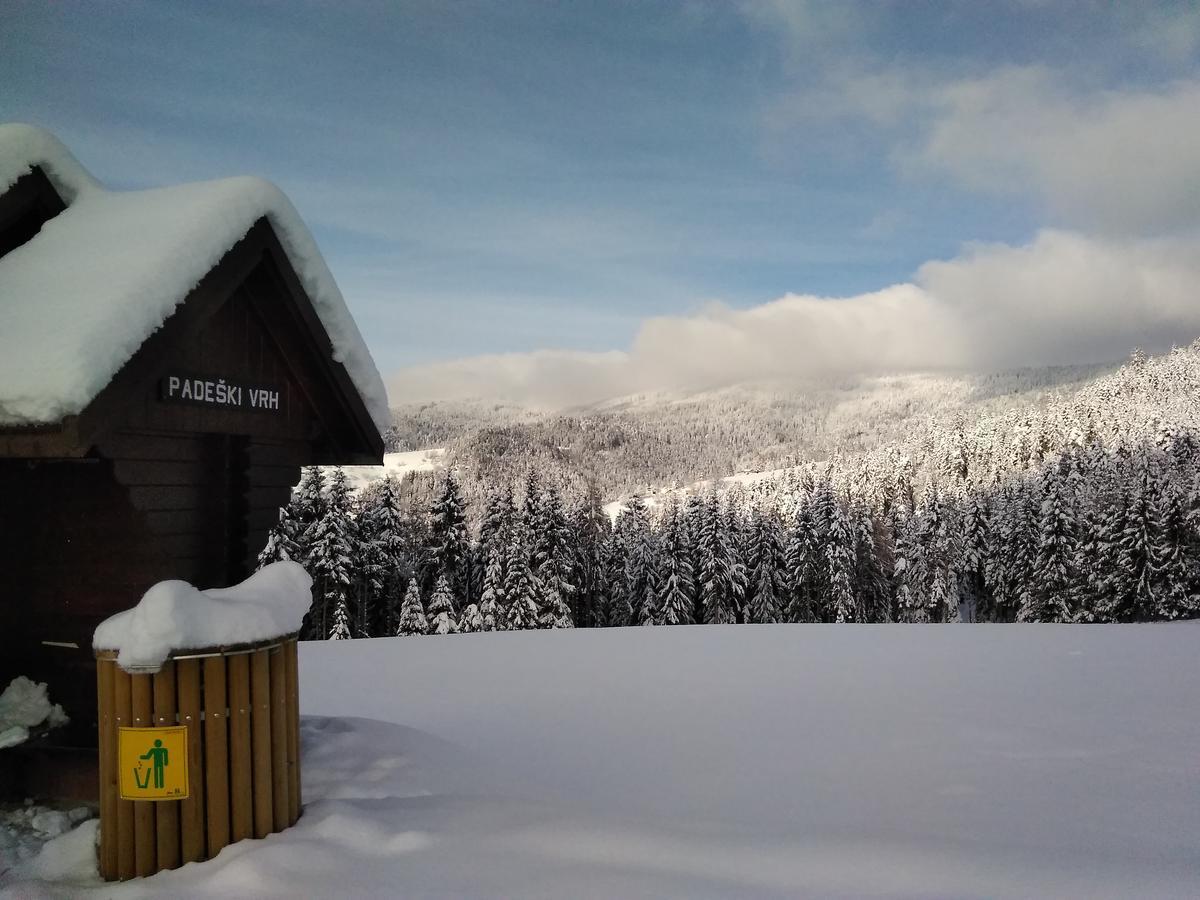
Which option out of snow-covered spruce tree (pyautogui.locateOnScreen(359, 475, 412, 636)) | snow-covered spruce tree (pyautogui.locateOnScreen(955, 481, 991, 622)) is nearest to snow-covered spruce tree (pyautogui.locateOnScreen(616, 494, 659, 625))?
snow-covered spruce tree (pyautogui.locateOnScreen(359, 475, 412, 636))

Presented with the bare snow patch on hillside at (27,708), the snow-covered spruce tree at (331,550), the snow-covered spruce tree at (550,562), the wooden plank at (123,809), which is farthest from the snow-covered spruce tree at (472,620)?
the wooden plank at (123,809)

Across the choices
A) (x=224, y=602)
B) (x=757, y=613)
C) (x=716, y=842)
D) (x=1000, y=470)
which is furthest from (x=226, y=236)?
(x=1000, y=470)

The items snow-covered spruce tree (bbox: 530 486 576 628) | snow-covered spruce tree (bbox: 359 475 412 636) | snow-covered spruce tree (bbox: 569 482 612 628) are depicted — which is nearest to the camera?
snow-covered spruce tree (bbox: 530 486 576 628)

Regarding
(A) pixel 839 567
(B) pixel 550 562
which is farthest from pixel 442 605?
(A) pixel 839 567

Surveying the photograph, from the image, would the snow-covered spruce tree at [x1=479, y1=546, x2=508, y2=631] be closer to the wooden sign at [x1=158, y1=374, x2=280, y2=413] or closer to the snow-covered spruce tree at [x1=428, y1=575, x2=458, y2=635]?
the snow-covered spruce tree at [x1=428, y1=575, x2=458, y2=635]

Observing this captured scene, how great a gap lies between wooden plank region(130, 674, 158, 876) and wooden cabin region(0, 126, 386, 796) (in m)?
1.19

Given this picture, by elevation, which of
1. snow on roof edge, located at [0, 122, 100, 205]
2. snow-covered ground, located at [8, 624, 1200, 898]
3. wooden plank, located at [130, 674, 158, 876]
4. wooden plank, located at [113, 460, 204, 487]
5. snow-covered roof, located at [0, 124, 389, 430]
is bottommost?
snow-covered ground, located at [8, 624, 1200, 898]

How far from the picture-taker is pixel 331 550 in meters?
31.1

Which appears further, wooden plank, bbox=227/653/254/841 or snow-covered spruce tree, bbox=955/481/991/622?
snow-covered spruce tree, bbox=955/481/991/622

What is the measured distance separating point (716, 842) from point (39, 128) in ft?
21.0

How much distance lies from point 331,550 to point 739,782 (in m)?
27.9

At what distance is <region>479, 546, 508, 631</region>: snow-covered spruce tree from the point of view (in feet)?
107

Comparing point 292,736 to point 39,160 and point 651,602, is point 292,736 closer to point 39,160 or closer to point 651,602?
point 39,160

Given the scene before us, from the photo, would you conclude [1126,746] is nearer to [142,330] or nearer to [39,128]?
[142,330]
